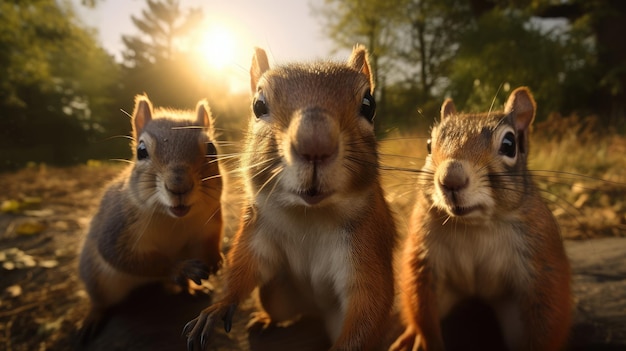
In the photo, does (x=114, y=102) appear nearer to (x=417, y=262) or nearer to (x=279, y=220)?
(x=279, y=220)

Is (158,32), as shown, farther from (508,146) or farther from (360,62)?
(508,146)

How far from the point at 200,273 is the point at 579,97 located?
505 centimetres

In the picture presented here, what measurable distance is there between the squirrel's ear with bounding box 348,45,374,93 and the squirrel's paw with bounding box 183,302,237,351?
0.71 m

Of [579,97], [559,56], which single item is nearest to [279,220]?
[559,56]

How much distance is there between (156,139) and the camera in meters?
1.27

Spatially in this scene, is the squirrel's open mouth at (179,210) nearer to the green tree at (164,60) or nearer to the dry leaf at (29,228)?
the green tree at (164,60)

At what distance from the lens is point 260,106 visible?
1021mm

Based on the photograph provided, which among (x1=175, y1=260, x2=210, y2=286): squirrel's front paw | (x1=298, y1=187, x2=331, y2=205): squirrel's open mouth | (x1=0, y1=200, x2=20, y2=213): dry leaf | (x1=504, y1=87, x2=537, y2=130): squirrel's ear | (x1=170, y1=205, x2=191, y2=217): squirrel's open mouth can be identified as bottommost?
(x1=0, y1=200, x2=20, y2=213): dry leaf

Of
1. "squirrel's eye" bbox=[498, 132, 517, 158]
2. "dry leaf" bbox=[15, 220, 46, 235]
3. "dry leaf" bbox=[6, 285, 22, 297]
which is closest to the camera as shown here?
"squirrel's eye" bbox=[498, 132, 517, 158]

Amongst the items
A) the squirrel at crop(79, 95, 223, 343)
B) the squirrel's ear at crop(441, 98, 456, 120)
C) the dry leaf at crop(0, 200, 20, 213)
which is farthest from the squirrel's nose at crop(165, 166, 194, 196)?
the dry leaf at crop(0, 200, 20, 213)

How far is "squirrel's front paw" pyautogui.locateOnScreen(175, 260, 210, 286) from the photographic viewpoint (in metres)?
1.24

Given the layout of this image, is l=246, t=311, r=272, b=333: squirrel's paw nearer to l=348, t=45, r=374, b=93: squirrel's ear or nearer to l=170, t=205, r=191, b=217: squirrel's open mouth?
l=170, t=205, r=191, b=217: squirrel's open mouth

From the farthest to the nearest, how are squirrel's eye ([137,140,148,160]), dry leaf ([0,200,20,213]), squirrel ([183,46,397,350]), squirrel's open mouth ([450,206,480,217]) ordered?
dry leaf ([0,200,20,213]) → squirrel's eye ([137,140,148,160]) → squirrel's open mouth ([450,206,480,217]) → squirrel ([183,46,397,350])

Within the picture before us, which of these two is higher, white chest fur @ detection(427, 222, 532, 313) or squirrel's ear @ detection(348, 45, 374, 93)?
squirrel's ear @ detection(348, 45, 374, 93)
